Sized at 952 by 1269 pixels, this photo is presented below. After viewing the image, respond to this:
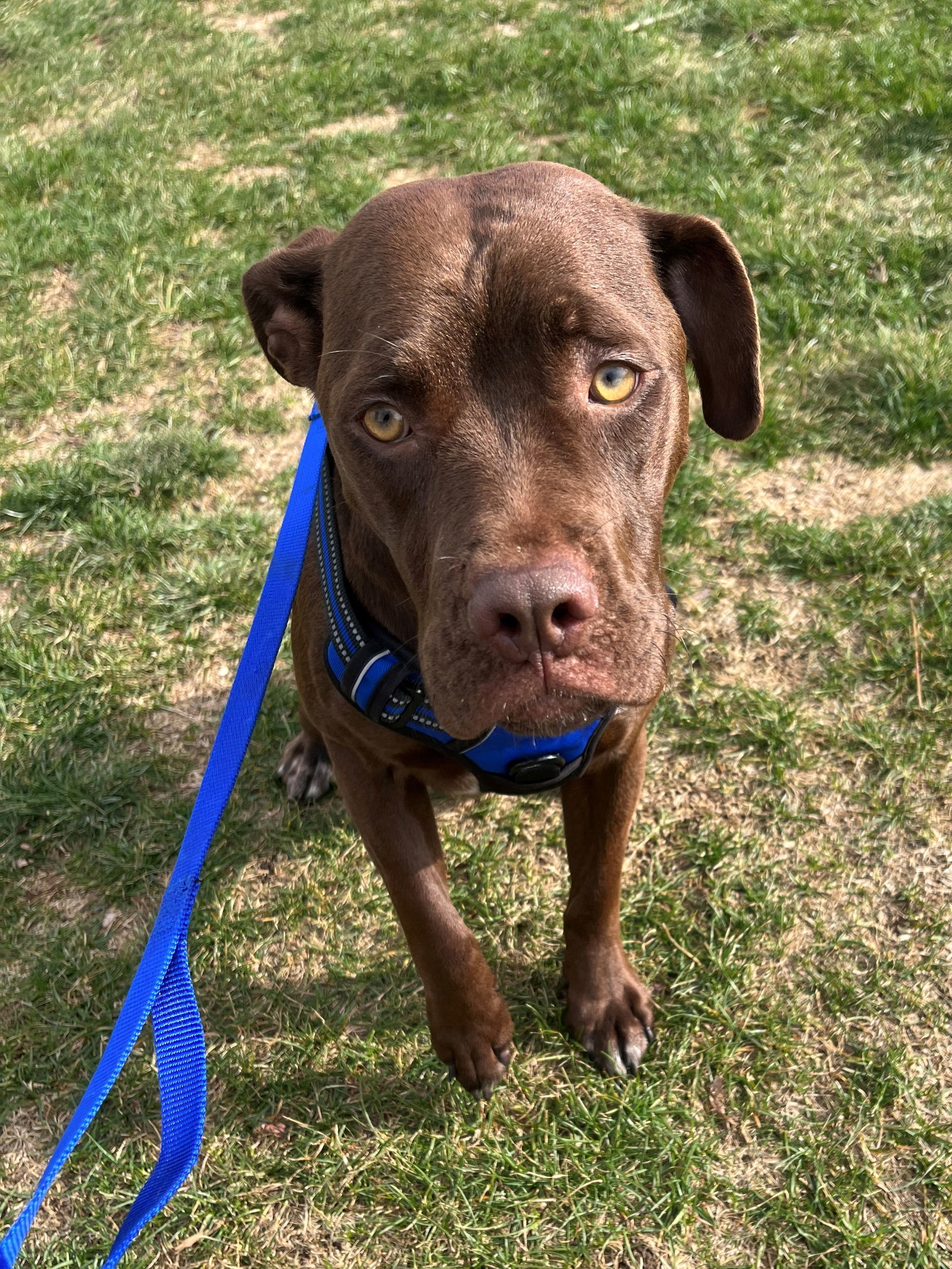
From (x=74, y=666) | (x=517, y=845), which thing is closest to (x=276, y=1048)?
(x=517, y=845)

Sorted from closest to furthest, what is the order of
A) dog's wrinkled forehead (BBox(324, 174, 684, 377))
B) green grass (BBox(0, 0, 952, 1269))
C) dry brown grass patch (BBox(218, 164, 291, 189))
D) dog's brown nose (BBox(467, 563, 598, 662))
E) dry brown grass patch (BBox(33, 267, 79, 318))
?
dog's brown nose (BBox(467, 563, 598, 662)) → dog's wrinkled forehead (BBox(324, 174, 684, 377)) → green grass (BBox(0, 0, 952, 1269)) → dry brown grass patch (BBox(33, 267, 79, 318)) → dry brown grass patch (BBox(218, 164, 291, 189))

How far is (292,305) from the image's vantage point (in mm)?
2684

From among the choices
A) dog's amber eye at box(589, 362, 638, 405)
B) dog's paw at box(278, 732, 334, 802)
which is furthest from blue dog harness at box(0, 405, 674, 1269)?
dog's paw at box(278, 732, 334, 802)

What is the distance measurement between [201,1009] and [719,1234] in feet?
5.14

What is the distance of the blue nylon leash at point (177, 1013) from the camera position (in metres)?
2.14

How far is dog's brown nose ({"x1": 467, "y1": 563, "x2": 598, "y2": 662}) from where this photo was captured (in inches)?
71.1

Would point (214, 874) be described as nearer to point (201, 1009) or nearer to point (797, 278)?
point (201, 1009)

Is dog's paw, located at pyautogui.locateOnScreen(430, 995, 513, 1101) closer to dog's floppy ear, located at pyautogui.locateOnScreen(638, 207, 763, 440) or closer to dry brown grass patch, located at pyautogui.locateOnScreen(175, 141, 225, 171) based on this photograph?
dog's floppy ear, located at pyautogui.locateOnScreen(638, 207, 763, 440)

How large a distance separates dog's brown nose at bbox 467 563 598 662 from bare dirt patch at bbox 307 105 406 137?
220 inches

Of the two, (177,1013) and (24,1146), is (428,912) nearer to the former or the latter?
(177,1013)

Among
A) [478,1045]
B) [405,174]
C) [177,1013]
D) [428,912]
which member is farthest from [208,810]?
[405,174]

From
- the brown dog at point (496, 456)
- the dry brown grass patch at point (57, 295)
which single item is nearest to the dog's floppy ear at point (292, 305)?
the brown dog at point (496, 456)

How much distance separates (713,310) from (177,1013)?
6.71 ft

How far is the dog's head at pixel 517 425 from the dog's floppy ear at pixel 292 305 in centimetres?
25
